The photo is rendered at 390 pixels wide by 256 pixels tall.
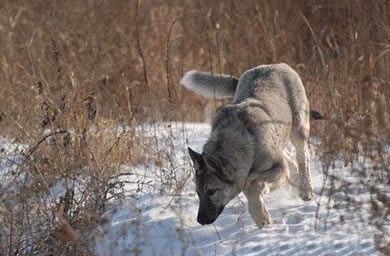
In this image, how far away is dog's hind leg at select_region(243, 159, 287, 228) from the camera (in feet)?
20.6

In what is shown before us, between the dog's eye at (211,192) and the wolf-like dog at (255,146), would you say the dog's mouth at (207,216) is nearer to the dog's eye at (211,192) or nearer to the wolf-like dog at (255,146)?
the wolf-like dog at (255,146)

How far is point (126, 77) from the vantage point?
38.2ft

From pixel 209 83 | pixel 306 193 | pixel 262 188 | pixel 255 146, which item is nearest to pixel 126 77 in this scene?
pixel 209 83

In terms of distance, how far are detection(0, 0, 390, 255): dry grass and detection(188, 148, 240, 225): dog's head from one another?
0.67 m

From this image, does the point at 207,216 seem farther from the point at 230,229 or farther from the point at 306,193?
the point at 306,193

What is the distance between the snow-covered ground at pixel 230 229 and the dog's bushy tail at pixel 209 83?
2.69ft

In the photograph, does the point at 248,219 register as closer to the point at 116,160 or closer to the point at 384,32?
the point at 116,160

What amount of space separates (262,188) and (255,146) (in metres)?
0.33

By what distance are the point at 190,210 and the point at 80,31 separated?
18.5 feet

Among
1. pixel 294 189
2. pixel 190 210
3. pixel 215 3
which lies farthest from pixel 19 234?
pixel 215 3

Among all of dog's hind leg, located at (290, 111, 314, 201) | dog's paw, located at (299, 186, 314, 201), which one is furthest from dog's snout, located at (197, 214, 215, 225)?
dog's hind leg, located at (290, 111, 314, 201)

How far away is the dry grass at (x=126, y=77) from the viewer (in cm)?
619

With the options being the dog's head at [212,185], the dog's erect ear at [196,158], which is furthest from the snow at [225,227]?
the dog's erect ear at [196,158]

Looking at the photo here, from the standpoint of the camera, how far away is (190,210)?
266 inches
